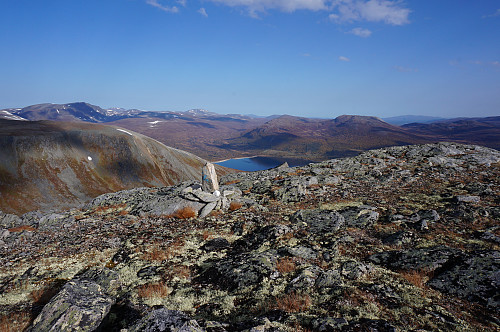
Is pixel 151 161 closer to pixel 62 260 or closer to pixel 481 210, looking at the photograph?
pixel 62 260

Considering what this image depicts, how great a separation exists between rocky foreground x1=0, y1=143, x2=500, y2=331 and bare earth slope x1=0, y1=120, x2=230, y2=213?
49.2 meters

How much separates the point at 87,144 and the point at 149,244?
83041 millimetres

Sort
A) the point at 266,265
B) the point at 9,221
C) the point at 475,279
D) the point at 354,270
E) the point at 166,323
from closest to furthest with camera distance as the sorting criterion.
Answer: the point at 166,323 < the point at 475,279 < the point at 354,270 < the point at 266,265 < the point at 9,221

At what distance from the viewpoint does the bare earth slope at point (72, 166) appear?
61.1m

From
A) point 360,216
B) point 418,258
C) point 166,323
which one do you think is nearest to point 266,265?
point 166,323

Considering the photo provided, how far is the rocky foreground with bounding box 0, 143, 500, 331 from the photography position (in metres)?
8.08

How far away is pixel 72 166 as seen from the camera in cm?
7238

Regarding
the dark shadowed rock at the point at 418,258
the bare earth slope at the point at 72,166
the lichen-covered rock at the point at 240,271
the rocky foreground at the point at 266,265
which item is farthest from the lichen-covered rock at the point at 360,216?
the bare earth slope at the point at 72,166

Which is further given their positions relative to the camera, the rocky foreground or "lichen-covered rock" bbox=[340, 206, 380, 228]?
"lichen-covered rock" bbox=[340, 206, 380, 228]

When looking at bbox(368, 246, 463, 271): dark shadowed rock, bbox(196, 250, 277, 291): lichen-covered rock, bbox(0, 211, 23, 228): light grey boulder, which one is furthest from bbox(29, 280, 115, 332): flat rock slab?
bbox(0, 211, 23, 228): light grey boulder

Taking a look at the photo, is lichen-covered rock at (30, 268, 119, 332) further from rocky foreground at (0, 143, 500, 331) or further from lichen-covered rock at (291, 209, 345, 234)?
lichen-covered rock at (291, 209, 345, 234)

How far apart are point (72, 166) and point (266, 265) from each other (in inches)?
3266

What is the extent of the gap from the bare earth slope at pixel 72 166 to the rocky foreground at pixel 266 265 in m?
49.2

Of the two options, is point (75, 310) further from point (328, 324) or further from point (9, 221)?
point (9, 221)
